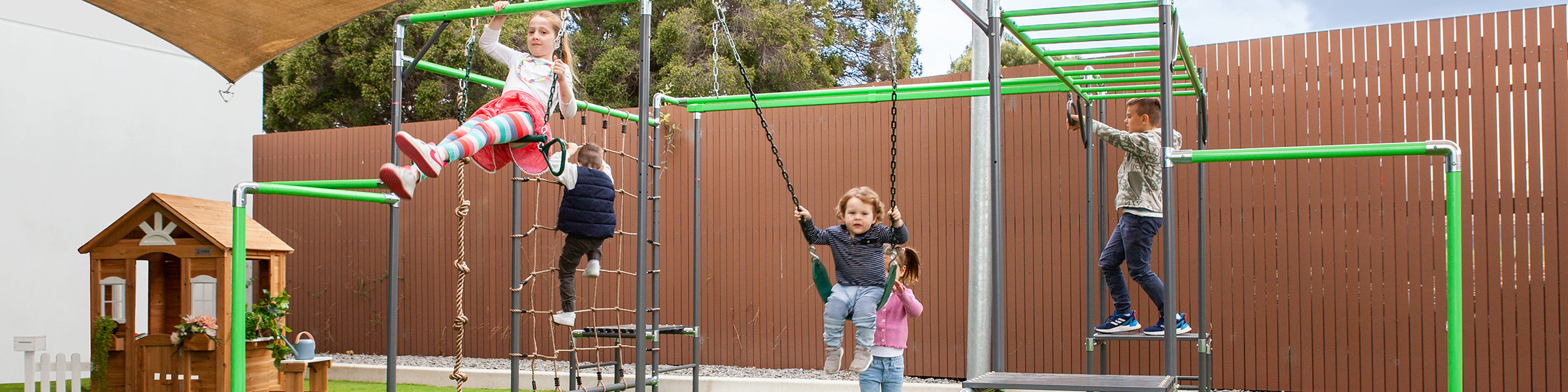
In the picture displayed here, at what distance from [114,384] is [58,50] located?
11.8 ft

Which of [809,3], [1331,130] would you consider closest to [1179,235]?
[1331,130]

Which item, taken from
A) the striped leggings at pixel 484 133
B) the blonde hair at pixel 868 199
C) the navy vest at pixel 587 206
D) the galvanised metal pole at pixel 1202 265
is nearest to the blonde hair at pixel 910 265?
the blonde hair at pixel 868 199

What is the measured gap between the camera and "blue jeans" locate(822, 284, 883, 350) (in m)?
4.54

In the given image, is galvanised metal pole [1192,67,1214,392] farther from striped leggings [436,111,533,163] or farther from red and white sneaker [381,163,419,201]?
red and white sneaker [381,163,419,201]

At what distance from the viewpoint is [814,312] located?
7910mm

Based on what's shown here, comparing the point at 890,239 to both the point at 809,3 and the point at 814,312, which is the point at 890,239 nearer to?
the point at 814,312

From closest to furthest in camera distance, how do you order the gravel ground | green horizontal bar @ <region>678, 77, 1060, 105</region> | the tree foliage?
1. green horizontal bar @ <region>678, 77, 1060, 105</region>
2. the gravel ground
3. the tree foliage

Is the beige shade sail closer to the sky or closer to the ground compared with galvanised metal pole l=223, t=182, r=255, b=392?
closer to the sky

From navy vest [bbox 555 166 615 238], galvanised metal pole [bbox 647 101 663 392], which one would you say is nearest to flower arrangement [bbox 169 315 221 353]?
navy vest [bbox 555 166 615 238]

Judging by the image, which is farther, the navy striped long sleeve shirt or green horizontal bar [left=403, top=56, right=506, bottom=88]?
green horizontal bar [left=403, top=56, right=506, bottom=88]

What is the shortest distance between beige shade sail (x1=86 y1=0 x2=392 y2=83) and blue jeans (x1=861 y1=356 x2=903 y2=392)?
263 cm

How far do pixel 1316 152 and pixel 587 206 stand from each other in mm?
3527

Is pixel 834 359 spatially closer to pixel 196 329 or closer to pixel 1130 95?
pixel 1130 95

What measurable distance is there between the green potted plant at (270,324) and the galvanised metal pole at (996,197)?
4.37 meters
